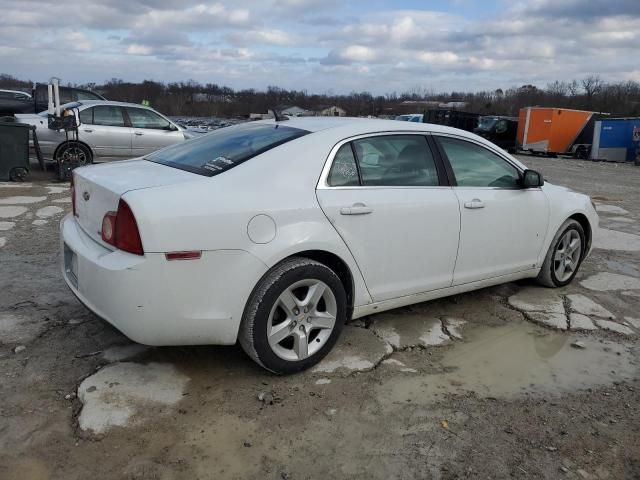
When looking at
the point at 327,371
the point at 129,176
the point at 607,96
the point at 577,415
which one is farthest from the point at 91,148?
the point at 607,96

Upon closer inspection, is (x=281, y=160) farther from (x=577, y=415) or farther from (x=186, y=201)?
(x=577, y=415)

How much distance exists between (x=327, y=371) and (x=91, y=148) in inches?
356

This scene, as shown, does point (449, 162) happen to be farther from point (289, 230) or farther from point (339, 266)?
point (289, 230)

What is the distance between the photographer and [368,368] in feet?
11.6

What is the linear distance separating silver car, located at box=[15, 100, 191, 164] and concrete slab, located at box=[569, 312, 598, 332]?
8074 millimetres

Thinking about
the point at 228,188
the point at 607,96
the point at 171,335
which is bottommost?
the point at 171,335

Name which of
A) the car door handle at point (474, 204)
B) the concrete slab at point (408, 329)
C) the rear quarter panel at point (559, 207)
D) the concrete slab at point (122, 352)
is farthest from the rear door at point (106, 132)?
the car door handle at point (474, 204)

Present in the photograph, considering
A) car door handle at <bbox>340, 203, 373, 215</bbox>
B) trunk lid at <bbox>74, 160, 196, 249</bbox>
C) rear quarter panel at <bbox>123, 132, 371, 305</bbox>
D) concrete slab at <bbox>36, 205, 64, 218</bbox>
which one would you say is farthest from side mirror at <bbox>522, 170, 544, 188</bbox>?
concrete slab at <bbox>36, 205, 64, 218</bbox>

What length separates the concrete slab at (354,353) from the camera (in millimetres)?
3508

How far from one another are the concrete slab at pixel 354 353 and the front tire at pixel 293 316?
113 mm

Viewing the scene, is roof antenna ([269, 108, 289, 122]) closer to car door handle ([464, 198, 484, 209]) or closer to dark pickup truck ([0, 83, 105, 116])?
car door handle ([464, 198, 484, 209])

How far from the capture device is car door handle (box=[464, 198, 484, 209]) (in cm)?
406

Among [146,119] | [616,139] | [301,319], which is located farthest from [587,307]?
[616,139]

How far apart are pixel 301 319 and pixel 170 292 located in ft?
2.70
